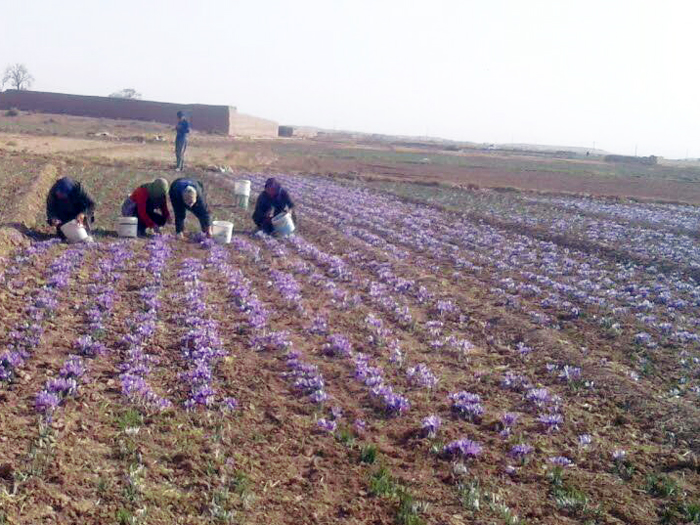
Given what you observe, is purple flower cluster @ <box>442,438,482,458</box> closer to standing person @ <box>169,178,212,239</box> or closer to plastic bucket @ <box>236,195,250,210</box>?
standing person @ <box>169,178,212,239</box>

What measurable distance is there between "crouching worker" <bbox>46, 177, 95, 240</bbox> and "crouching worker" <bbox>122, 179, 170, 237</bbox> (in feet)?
3.80

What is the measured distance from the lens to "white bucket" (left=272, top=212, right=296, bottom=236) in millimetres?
16641

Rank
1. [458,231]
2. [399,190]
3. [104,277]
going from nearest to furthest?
[104,277] < [458,231] < [399,190]

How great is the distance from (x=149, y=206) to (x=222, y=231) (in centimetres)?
169

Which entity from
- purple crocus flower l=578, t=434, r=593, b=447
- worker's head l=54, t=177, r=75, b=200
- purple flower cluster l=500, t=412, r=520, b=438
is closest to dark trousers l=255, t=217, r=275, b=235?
worker's head l=54, t=177, r=75, b=200

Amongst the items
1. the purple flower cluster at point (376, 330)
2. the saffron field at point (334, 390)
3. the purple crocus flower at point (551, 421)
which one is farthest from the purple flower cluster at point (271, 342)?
the purple crocus flower at point (551, 421)

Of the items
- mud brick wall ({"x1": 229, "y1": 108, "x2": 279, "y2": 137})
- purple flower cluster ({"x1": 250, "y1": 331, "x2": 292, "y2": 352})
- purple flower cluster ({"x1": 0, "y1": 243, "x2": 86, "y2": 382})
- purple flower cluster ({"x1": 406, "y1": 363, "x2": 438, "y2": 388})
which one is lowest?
purple flower cluster ({"x1": 406, "y1": 363, "x2": 438, "y2": 388})

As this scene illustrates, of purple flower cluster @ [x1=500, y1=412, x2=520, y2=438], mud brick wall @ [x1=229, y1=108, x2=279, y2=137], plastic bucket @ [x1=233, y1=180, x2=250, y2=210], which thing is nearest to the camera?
purple flower cluster @ [x1=500, y1=412, x2=520, y2=438]

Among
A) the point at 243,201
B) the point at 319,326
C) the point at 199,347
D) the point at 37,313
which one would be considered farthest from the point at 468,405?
the point at 243,201

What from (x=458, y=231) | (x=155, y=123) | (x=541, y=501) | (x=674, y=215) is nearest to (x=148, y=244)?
(x=458, y=231)

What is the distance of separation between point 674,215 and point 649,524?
26.4m

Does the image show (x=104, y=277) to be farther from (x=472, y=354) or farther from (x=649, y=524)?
(x=649, y=524)

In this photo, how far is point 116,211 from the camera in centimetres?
1838

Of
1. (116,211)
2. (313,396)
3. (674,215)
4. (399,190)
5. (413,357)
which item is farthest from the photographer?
(399,190)
